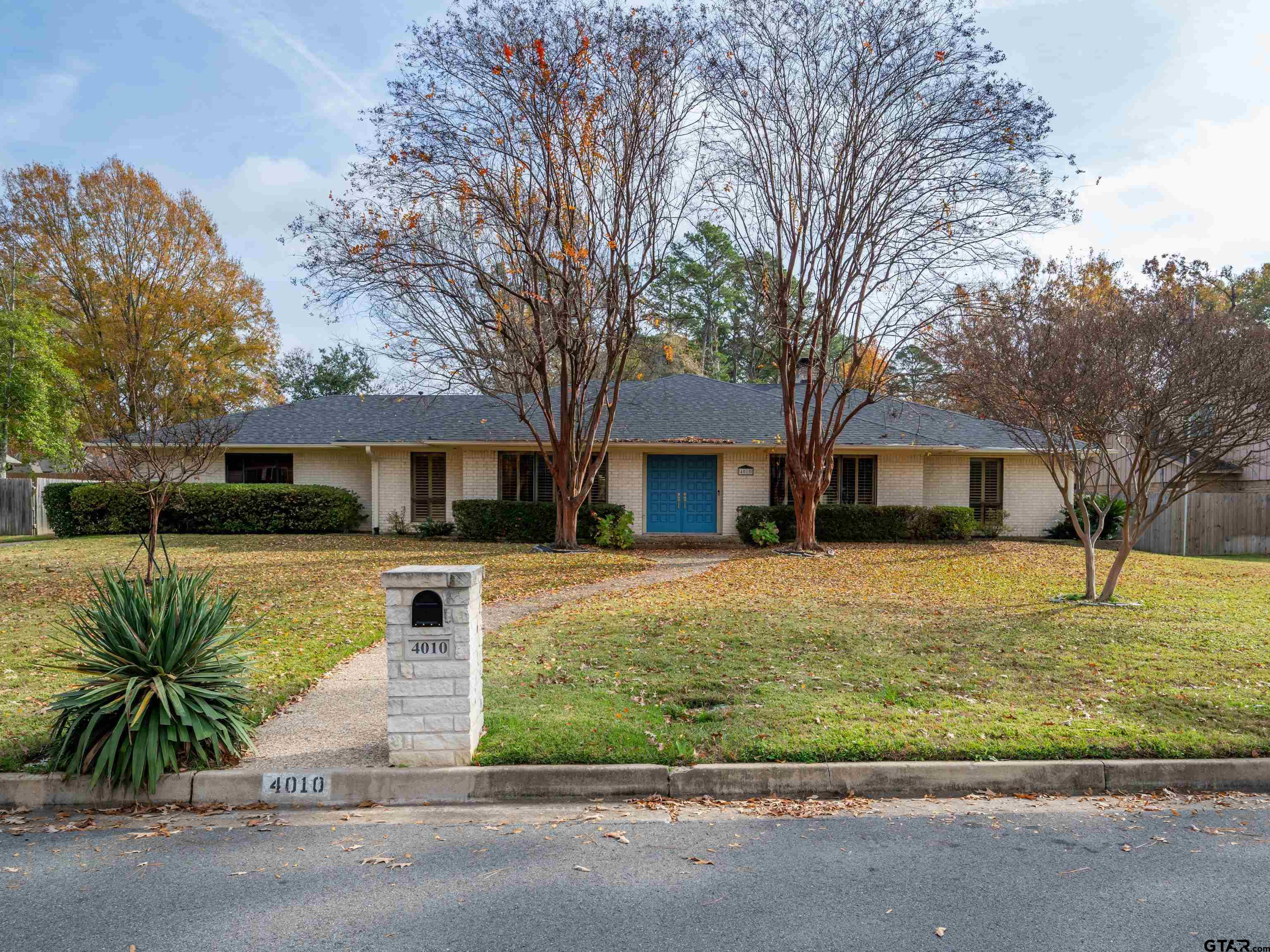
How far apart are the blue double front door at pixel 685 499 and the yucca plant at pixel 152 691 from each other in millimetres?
16526

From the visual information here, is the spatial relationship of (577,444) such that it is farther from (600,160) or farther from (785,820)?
(785,820)

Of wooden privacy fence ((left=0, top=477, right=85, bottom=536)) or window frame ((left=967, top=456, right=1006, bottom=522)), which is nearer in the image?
window frame ((left=967, top=456, right=1006, bottom=522))

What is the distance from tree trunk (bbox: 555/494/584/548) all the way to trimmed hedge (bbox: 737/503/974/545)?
4.61 m

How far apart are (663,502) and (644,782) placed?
16983 millimetres

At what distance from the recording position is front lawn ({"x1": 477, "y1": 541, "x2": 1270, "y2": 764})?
17.3 feet

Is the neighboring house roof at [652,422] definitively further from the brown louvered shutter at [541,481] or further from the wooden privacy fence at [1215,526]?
the wooden privacy fence at [1215,526]

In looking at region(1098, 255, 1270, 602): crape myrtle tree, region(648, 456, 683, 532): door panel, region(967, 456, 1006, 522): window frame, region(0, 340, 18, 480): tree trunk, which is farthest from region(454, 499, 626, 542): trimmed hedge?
region(0, 340, 18, 480): tree trunk

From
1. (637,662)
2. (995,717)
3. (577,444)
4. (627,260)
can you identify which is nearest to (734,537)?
(577,444)

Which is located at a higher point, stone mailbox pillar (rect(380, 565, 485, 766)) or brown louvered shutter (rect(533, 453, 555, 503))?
brown louvered shutter (rect(533, 453, 555, 503))

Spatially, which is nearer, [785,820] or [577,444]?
[785,820]

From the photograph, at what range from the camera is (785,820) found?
4.51 m

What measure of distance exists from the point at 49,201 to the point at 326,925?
123 ft

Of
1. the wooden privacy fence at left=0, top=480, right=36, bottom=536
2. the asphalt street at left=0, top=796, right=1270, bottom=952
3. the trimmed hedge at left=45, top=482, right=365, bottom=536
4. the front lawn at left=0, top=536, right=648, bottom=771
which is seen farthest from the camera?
the wooden privacy fence at left=0, top=480, right=36, bottom=536

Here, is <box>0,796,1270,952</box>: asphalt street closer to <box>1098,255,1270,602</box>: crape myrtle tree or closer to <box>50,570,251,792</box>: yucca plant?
<box>50,570,251,792</box>: yucca plant
